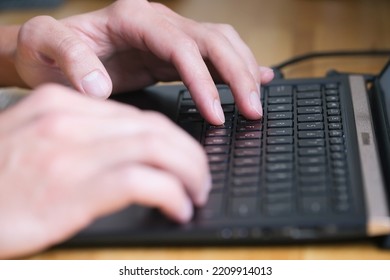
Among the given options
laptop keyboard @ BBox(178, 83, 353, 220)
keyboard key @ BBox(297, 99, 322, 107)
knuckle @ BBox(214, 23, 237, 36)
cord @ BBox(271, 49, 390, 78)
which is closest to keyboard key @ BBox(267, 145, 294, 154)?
laptop keyboard @ BBox(178, 83, 353, 220)

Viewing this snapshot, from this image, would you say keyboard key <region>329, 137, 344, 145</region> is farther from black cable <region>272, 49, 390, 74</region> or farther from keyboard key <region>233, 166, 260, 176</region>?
black cable <region>272, 49, 390, 74</region>

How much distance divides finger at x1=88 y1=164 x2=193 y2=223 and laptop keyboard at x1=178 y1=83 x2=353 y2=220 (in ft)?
0.14

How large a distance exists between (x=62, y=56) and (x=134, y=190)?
26 cm

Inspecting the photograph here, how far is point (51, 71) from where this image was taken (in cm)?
80

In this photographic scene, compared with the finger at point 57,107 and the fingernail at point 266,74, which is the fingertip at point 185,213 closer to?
the finger at point 57,107

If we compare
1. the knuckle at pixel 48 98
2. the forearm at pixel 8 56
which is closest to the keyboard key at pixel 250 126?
the knuckle at pixel 48 98

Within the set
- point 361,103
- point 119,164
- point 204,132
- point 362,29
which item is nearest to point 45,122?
point 119,164

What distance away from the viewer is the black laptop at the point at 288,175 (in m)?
0.52

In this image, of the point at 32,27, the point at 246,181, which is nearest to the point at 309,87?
the point at 246,181

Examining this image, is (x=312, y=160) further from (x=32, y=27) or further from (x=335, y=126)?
(x=32, y=27)

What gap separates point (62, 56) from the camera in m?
0.70

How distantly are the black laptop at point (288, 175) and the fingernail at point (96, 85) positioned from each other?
94 millimetres

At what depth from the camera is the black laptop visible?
20.5 inches
